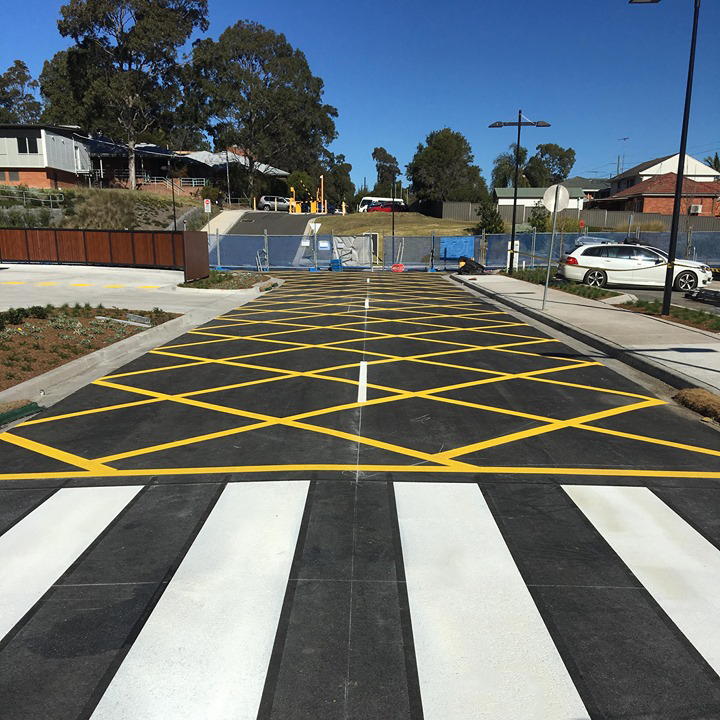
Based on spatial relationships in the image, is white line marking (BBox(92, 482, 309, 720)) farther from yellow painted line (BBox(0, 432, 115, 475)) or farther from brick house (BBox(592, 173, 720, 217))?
brick house (BBox(592, 173, 720, 217))

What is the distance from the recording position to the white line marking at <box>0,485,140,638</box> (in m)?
3.75

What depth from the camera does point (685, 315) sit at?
1444 cm

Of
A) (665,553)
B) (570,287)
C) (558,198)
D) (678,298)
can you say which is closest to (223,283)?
(570,287)

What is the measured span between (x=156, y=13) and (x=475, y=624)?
66.8 m

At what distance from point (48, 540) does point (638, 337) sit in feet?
35.9

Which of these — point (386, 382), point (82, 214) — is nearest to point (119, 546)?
point (386, 382)

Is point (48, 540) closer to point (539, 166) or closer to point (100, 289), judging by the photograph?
point (100, 289)

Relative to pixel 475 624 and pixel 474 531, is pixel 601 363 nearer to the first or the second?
pixel 474 531

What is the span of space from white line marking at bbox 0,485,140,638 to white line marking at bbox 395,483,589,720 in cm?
231

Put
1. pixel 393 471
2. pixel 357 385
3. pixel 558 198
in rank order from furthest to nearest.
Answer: pixel 558 198 < pixel 357 385 < pixel 393 471

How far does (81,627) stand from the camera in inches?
135

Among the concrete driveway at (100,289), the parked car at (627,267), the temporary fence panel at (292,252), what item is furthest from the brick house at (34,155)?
the parked car at (627,267)

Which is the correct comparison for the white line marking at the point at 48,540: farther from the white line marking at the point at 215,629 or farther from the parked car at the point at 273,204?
the parked car at the point at 273,204

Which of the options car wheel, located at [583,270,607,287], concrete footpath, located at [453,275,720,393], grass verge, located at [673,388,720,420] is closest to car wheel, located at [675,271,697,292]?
car wheel, located at [583,270,607,287]
